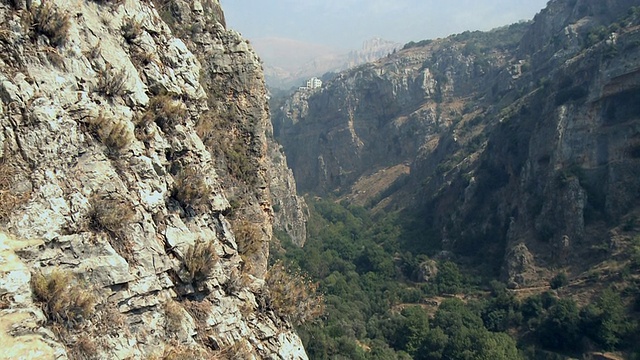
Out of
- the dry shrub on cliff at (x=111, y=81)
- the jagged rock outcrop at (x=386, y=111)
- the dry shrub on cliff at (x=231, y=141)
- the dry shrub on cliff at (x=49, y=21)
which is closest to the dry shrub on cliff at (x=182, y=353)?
the dry shrub on cliff at (x=111, y=81)

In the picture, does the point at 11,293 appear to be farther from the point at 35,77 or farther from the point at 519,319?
the point at 519,319

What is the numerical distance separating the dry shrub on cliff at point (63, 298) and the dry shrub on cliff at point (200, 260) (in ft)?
8.56

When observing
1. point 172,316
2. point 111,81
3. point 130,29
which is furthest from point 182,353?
point 130,29

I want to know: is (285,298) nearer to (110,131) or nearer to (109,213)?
(109,213)

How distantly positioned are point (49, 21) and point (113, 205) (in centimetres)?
474

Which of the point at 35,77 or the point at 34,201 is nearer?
the point at 34,201

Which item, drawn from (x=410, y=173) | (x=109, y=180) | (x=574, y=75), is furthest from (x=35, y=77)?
(x=410, y=173)

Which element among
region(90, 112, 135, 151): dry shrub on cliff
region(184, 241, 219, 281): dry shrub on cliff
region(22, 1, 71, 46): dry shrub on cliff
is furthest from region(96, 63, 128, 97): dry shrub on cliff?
region(184, 241, 219, 281): dry shrub on cliff

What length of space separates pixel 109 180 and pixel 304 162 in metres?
136

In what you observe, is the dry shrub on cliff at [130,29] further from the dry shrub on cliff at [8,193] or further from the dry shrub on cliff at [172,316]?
the dry shrub on cliff at [172,316]

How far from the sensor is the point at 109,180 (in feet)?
32.2

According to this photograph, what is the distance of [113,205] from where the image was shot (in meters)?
9.48

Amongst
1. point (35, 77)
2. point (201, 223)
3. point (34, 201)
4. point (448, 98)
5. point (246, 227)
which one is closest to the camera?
point (34, 201)

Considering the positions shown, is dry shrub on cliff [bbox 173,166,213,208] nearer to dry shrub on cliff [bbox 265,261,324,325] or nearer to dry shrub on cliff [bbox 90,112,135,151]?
dry shrub on cliff [bbox 90,112,135,151]
